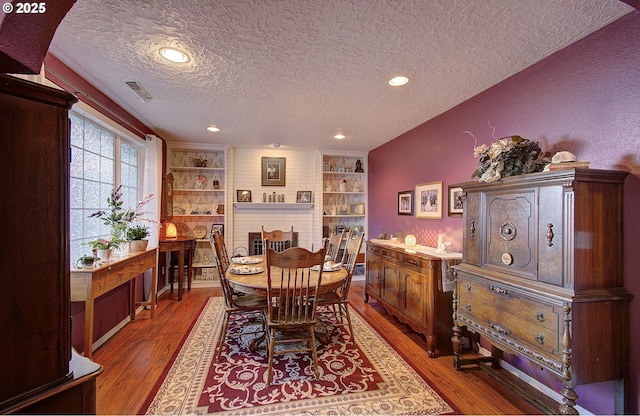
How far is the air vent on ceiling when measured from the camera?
2.43m

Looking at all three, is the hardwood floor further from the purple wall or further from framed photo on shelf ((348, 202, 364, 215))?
framed photo on shelf ((348, 202, 364, 215))

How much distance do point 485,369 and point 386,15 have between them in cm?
265

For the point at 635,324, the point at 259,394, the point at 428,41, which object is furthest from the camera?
the point at 259,394

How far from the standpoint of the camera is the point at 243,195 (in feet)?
16.3

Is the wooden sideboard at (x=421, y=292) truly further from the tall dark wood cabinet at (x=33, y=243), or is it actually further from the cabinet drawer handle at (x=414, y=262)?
the tall dark wood cabinet at (x=33, y=243)

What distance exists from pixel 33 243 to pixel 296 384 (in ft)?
6.03

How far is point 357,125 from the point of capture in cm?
359

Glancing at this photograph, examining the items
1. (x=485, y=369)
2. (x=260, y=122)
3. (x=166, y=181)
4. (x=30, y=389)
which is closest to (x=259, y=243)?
(x=166, y=181)

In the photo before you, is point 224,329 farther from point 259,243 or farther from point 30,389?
point 259,243

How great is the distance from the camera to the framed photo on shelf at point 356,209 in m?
5.27

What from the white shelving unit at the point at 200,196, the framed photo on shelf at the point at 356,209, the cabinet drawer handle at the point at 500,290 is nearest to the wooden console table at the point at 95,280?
the white shelving unit at the point at 200,196

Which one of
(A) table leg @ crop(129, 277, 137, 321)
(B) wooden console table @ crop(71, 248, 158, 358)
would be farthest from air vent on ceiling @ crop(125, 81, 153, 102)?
(A) table leg @ crop(129, 277, 137, 321)

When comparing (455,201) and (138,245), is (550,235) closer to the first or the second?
(455,201)

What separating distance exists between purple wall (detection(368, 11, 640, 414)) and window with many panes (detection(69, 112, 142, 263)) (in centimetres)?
367
